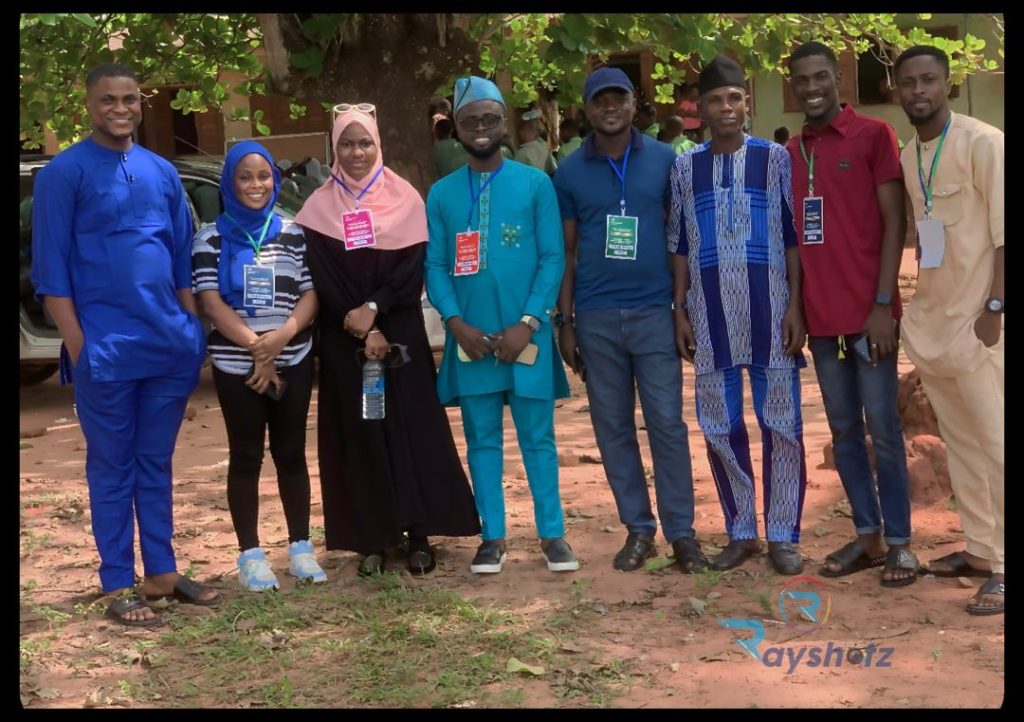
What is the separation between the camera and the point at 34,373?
35.5 feet

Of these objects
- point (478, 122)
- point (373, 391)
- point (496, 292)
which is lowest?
point (373, 391)

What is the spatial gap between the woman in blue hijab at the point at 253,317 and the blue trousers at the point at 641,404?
120 centimetres

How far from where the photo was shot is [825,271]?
498 centimetres

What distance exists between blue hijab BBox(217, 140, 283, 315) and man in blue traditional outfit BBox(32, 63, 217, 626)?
0.15 metres

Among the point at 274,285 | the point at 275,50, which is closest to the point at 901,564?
the point at 274,285

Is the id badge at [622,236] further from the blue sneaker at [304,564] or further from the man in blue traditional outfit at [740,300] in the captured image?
the blue sneaker at [304,564]

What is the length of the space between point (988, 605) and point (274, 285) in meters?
3.00

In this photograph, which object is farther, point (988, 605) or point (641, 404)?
point (641, 404)

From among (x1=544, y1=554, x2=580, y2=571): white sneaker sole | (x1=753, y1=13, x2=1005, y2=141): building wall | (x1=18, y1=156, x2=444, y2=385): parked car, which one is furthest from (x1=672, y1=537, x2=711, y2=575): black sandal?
(x1=753, y1=13, x2=1005, y2=141): building wall

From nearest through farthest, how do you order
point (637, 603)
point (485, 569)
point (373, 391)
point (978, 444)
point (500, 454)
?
point (978, 444) → point (637, 603) → point (373, 391) → point (485, 569) → point (500, 454)

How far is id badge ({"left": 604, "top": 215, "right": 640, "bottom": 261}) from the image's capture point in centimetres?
518

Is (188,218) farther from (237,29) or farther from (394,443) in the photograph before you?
(237,29)

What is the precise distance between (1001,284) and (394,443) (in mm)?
2483

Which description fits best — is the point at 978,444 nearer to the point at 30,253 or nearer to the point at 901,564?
the point at 901,564
